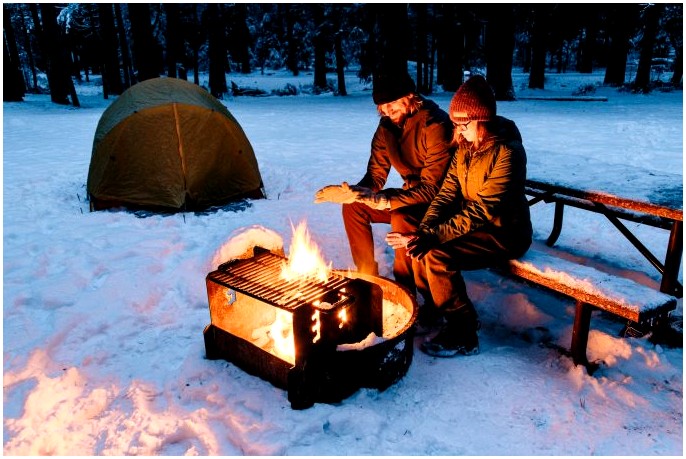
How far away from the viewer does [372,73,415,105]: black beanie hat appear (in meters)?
3.96

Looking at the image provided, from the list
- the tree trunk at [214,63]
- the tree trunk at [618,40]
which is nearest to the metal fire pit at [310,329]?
the tree trunk at [214,63]

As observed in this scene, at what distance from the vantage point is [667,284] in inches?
160

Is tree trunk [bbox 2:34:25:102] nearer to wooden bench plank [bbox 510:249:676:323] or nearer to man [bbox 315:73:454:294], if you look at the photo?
man [bbox 315:73:454:294]

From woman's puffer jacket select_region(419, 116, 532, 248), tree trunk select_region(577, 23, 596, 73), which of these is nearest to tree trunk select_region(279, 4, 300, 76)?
tree trunk select_region(577, 23, 596, 73)

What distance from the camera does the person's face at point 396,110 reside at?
416 centimetres

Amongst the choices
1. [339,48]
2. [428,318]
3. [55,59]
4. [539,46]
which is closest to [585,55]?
[539,46]

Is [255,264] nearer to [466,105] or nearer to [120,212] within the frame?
[466,105]

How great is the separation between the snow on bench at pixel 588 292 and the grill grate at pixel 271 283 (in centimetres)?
134

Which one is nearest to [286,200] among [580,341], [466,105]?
[466,105]

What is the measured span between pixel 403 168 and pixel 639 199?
1.80 metres

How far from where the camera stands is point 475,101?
3.49 metres

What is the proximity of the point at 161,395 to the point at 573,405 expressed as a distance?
8.39 feet

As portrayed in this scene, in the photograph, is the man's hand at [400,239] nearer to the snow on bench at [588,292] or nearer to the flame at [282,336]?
the snow on bench at [588,292]

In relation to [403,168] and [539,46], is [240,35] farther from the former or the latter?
[403,168]
